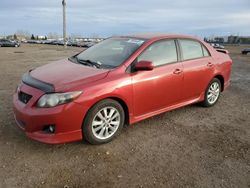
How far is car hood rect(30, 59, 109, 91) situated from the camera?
3.61 m

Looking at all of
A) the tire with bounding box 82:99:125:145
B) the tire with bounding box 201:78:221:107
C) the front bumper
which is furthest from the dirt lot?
the tire with bounding box 201:78:221:107

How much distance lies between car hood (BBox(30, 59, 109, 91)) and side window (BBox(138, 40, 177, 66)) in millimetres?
833

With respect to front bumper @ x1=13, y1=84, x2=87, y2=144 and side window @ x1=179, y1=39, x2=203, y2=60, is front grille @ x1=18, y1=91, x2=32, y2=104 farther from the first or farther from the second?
side window @ x1=179, y1=39, x2=203, y2=60

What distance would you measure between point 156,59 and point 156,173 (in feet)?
6.64

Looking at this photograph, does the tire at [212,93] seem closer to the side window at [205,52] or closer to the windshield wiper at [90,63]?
the side window at [205,52]

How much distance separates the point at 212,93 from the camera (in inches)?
227

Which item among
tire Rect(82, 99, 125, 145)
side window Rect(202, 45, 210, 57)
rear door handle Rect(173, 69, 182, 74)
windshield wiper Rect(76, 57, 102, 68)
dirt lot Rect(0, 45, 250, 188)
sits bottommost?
dirt lot Rect(0, 45, 250, 188)

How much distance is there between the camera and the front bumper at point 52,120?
3430 millimetres

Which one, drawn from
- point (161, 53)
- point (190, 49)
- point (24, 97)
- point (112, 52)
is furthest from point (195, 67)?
point (24, 97)

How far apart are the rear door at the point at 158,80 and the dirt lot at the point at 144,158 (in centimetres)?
43

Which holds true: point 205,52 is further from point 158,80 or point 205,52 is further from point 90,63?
point 90,63

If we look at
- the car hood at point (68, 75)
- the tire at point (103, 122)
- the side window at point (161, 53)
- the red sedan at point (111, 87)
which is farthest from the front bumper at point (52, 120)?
the side window at point (161, 53)

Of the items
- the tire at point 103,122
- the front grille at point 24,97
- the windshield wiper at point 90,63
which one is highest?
the windshield wiper at point 90,63

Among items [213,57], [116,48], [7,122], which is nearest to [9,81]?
[7,122]
